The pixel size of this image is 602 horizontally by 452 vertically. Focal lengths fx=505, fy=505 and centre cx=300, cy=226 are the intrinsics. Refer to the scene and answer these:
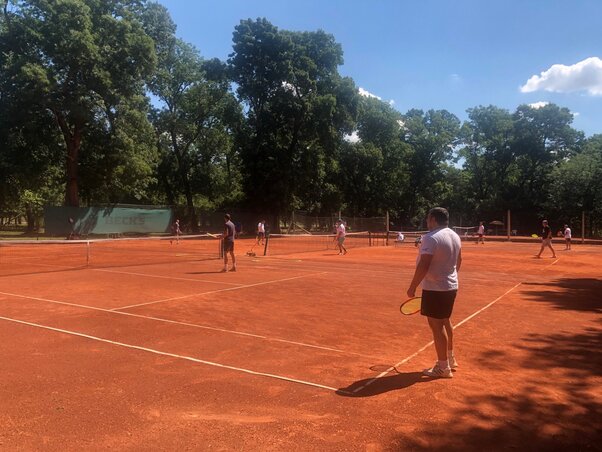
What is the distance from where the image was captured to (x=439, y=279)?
5398 mm

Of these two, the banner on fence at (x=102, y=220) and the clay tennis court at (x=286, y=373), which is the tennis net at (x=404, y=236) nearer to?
the banner on fence at (x=102, y=220)

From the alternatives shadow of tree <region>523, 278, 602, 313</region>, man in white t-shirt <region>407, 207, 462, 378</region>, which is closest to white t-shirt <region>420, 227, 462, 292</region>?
man in white t-shirt <region>407, 207, 462, 378</region>

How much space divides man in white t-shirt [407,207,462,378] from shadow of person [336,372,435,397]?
7.3 inches

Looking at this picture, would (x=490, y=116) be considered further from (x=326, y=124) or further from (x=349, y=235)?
(x=349, y=235)

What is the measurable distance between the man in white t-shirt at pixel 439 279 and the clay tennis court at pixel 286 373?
0.37 metres

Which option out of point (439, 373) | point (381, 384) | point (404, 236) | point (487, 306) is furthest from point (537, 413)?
point (404, 236)

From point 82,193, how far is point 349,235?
79.6 ft

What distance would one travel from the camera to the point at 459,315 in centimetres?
902

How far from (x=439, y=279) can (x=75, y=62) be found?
3825 centimetres

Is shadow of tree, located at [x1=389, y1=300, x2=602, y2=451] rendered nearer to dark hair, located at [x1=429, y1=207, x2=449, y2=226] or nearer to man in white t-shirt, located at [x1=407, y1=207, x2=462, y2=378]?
man in white t-shirt, located at [x1=407, y1=207, x2=462, y2=378]

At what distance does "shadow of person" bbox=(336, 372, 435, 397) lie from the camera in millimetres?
4984

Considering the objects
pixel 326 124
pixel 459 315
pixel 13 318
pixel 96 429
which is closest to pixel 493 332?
pixel 459 315

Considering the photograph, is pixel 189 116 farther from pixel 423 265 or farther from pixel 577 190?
pixel 423 265

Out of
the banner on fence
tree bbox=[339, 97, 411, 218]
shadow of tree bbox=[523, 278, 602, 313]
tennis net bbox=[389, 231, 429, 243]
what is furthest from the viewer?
tree bbox=[339, 97, 411, 218]
